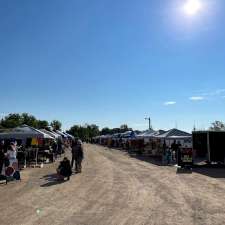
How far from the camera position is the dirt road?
9875 mm

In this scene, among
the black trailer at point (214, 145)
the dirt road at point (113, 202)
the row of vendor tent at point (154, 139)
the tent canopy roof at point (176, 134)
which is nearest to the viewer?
the dirt road at point (113, 202)

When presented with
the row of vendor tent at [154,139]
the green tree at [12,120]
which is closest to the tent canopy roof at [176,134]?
the row of vendor tent at [154,139]

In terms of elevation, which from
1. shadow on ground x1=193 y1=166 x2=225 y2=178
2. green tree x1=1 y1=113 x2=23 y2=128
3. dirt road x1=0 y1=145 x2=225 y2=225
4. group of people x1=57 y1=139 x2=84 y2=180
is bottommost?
dirt road x1=0 y1=145 x2=225 y2=225

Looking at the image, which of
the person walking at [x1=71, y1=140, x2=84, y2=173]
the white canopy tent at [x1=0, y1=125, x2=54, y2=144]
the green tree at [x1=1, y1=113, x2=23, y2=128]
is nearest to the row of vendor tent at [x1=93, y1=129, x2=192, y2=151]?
the person walking at [x1=71, y1=140, x2=84, y2=173]

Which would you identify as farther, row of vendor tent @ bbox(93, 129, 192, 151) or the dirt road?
row of vendor tent @ bbox(93, 129, 192, 151)

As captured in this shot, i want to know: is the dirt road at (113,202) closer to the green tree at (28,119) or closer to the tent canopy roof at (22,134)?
the tent canopy roof at (22,134)

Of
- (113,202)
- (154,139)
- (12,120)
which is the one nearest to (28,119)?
(12,120)

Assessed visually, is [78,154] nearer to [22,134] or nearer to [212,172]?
[22,134]

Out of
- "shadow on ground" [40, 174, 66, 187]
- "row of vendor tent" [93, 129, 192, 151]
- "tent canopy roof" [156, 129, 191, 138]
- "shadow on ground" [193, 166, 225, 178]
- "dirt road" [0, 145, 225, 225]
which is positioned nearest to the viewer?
"dirt road" [0, 145, 225, 225]

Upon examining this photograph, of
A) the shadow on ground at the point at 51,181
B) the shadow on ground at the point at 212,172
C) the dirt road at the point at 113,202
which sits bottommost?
the dirt road at the point at 113,202

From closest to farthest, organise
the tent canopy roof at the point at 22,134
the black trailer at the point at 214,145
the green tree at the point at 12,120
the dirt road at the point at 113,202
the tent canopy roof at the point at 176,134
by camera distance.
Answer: the dirt road at the point at 113,202
the tent canopy roof at the point at 22,134
the black trailer at the point at 214,145
the tent canopy roof at the point at 176,134
the green tree at the point at 12,120

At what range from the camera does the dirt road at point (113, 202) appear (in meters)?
9.88

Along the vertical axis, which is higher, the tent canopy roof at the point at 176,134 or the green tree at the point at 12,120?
the green tree at the point at 12,120

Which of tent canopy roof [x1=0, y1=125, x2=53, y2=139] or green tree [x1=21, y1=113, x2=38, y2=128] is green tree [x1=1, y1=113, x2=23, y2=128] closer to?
green tree [x1=21, y1=113, x2=38, y2=128]
